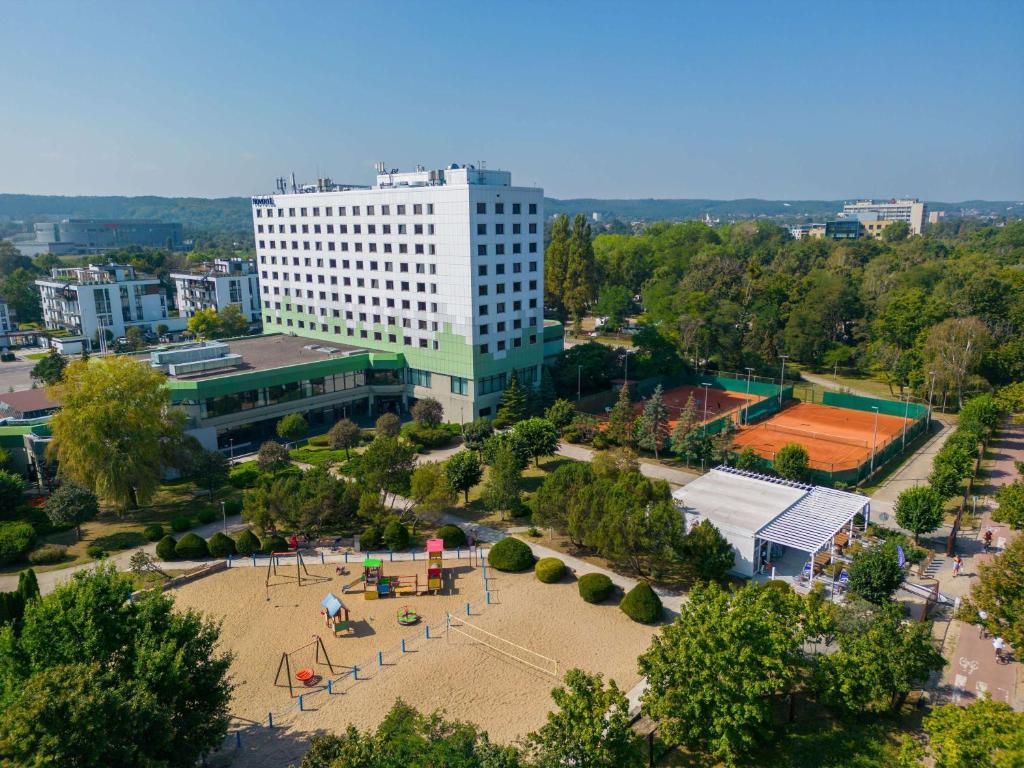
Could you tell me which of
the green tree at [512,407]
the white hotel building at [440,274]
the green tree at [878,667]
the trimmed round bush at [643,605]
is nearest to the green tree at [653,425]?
the green tree at [512,407]

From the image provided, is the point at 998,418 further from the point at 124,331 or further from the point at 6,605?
the point at 124,331

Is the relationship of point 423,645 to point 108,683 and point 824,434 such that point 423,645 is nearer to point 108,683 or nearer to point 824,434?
point 108,683

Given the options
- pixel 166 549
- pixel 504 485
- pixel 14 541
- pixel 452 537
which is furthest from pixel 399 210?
pixel 14 541

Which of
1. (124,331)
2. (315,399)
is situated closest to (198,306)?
(124,331)

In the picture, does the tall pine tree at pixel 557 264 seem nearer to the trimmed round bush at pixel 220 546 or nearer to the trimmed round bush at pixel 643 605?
the trimmed round bush at pixel 220 546

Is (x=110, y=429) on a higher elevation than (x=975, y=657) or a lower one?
higher

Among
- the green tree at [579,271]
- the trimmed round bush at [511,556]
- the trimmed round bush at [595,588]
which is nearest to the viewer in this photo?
the trimmed round bush at [595,588]

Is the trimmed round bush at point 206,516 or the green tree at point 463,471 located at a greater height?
the green tree at point 463,471
